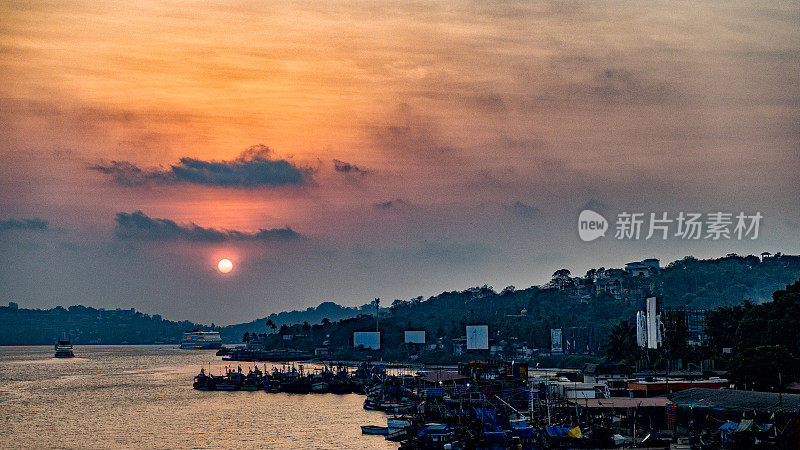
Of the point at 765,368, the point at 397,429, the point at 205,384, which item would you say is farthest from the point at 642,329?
the point at 205,384

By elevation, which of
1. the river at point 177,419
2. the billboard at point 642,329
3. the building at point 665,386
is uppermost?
the billboard at point 642,329

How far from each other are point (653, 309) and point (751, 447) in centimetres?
5406

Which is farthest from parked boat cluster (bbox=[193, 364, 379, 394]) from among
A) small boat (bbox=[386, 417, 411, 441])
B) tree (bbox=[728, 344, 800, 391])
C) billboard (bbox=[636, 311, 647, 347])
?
tree (bbox=[728, 344, 800, 391])

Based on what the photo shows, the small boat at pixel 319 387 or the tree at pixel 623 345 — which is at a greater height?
the tree at pixel 623 345

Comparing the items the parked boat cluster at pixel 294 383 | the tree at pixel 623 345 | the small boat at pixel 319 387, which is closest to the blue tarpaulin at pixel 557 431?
the tree at pixel 623 345

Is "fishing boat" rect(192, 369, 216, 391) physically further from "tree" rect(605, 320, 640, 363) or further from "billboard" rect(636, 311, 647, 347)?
"billboard" rect(636, 311, 647, 347)

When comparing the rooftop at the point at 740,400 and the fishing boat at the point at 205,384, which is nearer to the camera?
the rooftop at the point at 740,400

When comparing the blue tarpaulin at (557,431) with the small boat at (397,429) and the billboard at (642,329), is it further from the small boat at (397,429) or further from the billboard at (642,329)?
the billboard at (642,329)

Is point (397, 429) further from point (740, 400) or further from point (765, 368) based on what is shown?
point (765, 368)

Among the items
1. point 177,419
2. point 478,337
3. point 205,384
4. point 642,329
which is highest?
point 642,329

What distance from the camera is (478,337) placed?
561ft

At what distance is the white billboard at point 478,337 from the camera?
6703 inches

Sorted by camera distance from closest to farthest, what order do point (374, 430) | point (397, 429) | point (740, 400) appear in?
point (740, 400), point (397, 429), point (374, 430)

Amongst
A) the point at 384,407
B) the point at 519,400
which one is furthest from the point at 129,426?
the point at 519,400
